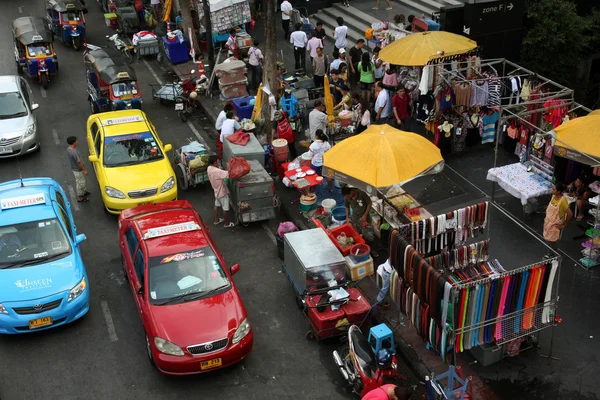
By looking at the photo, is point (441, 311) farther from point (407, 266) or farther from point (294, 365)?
point (294, 365)

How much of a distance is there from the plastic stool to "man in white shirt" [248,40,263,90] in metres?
13.2

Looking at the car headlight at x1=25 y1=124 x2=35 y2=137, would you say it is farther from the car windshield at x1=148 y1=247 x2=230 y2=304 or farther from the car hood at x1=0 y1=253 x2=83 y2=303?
the car windshield at x1=148 y1=247 x2=230 y2=304

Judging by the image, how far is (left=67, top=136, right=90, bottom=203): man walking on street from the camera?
1578cm

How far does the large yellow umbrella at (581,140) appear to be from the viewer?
498 inches

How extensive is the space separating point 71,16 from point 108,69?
8.85 m

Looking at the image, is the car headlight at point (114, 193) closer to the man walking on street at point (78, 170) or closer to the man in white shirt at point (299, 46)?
the man walking on street at point (78, 170)

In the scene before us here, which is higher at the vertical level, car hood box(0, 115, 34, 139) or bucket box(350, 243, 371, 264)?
car hood box(0, 115, 34, 139)

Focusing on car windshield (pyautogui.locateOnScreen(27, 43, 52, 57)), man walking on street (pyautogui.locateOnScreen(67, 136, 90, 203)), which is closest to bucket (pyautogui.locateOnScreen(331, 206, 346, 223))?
man walking on street (pyautogui.locateOnScreen(67, 136, 90, 203))

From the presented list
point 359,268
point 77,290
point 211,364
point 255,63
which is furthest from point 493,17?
point 77,290

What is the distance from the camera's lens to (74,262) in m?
12.3

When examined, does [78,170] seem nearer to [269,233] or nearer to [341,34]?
[269,233]

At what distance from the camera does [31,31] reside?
24.8 meters

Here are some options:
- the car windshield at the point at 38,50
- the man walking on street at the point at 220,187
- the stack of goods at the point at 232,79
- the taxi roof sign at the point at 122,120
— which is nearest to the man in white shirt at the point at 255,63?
the stack of goods at the point at 232,79

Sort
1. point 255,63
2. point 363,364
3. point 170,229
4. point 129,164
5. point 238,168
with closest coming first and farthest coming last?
1. point 363,364
2. point 170,229
3. point 238,168
4. point 129,164
5. point 255,63
